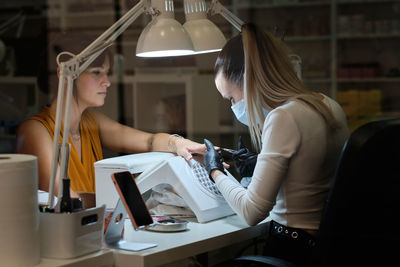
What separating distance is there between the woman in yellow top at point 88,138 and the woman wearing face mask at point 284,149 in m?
0.36

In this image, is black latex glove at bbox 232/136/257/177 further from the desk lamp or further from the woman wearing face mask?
the desk lamp

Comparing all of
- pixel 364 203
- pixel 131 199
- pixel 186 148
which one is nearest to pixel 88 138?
pixel 186 148

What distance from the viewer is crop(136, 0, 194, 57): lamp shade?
5.10 ft

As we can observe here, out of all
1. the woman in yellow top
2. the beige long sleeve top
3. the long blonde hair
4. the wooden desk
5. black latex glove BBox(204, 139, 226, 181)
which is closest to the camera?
the wooden desk

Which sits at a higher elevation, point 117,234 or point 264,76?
point 264,76

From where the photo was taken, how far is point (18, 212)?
1.23m

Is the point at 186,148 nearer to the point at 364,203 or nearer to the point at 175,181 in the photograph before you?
the point at 175,181

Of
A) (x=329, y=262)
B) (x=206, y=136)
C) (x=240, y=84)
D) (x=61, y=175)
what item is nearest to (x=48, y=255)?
(x=61, y=175)

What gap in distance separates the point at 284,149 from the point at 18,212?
2.23 ft

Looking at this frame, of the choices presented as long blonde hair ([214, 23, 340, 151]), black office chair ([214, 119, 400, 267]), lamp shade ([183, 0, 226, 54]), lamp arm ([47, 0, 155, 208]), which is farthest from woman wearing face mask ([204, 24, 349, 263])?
lamp arm ([47, 0, 155, 208])

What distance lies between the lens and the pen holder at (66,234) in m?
1.28

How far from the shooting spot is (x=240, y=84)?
5.61ft

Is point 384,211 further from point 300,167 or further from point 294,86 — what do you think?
point 294,86

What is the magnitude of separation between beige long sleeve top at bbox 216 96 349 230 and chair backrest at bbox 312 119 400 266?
23cm
